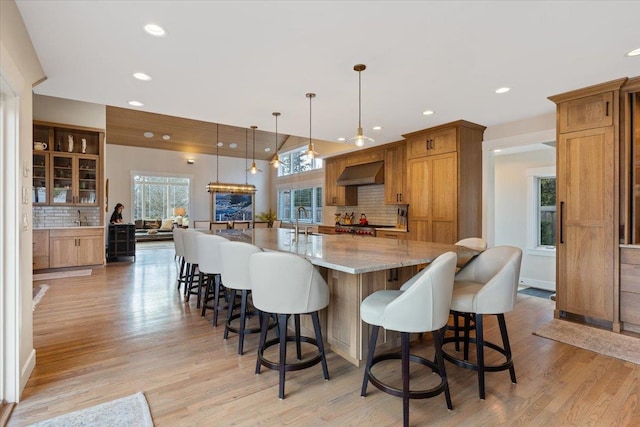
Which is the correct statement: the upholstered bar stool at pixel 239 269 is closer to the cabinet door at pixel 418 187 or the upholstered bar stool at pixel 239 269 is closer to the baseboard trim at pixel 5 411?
the baseboard trim at pixel 5 411

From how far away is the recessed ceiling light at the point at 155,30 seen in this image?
2.23m

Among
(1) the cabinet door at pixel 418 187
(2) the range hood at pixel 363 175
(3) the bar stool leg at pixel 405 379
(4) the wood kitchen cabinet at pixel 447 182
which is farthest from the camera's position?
(2) the range hood at pixel 363 175

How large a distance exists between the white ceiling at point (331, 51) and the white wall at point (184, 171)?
6183mm

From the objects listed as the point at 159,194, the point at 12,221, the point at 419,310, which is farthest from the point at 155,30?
the point at 159,194

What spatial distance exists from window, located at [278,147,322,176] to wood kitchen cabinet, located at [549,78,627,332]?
593 cm

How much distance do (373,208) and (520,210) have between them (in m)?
2.77

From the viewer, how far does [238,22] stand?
7.18 feet

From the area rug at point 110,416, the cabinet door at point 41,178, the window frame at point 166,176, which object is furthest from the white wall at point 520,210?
the window frame at point 166,176

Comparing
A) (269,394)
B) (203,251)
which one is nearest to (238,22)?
(203,251)

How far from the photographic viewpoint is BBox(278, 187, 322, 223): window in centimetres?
908

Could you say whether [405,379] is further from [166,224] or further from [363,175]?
[166,224]

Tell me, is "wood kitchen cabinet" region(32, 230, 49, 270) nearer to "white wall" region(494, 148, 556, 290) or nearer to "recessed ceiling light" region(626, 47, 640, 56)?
"recessed ceiling light" region(626, 47, 640, 56)

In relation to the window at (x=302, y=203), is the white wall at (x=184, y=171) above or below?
above

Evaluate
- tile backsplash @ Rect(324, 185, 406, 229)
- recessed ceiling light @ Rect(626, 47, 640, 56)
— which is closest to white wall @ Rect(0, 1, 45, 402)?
recessed ceiling light @ Rect(626, 47, 640, 56)
